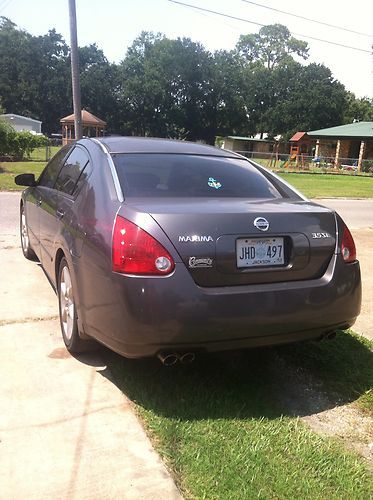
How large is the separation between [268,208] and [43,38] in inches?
3415

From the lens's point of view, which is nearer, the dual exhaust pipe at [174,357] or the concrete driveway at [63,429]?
the concrete driveway at [63,429]

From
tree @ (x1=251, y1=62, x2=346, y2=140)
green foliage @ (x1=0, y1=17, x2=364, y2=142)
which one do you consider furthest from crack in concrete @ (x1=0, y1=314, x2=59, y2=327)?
green foliage @ (x1=0, y1=17, x2=364, y2=142)

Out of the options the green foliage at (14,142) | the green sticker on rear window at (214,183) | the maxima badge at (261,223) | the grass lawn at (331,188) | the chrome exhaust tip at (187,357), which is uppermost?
the green sticker on rear window at (214,183)

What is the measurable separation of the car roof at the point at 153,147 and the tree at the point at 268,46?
325 ft

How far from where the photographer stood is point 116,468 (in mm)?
2520

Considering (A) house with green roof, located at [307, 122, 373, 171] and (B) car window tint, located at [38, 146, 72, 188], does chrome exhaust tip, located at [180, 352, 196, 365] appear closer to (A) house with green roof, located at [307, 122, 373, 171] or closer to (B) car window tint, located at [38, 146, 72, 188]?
(B) car window tint, located at [38, 146, 72, 188]

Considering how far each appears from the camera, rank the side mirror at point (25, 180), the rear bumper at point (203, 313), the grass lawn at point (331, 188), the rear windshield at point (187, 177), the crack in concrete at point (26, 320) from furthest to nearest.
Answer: the grass lawn at point (331, 188) → the side mirror at point (25, 180) → the crack in concrete at point (26, 320) → the rear windshield at point (187, 177) → the rear bumper at point (203, 313)

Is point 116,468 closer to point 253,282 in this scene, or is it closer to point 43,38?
point 253,282

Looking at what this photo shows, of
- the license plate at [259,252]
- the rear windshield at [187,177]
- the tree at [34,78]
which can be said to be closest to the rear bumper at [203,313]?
the license plate at [259,252]

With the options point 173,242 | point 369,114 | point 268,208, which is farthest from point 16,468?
point 369,114

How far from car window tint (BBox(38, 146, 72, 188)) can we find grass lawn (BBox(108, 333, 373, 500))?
2.00m

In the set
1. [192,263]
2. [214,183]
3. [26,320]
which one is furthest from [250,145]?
[192,263]

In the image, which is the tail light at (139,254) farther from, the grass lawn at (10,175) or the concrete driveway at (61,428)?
the grass lawn at (10,175)

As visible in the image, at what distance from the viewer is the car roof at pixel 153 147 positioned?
3.97m
